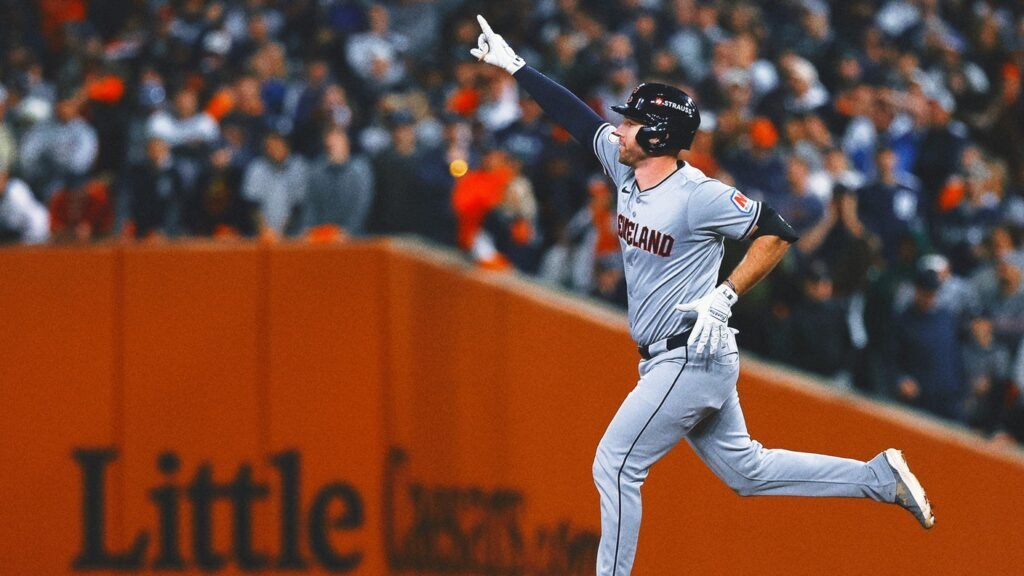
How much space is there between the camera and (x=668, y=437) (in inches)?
244

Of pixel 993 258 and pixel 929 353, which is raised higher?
pixel 993 258

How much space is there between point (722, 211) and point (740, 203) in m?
0.08

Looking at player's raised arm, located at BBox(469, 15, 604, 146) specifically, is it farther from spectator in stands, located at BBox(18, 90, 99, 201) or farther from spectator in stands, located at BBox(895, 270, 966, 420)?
spectator in stands, located at BBox(18, 90, 99, 201)

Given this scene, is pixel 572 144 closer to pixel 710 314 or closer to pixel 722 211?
pixel 722 211

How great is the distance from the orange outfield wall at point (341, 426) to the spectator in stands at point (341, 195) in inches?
102

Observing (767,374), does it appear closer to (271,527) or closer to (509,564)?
(509,564)

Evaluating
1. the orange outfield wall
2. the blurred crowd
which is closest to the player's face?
the orange outfield wall

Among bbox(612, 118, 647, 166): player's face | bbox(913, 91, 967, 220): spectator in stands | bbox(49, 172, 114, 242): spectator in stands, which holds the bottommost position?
bbox(612, 118, 647, 166): player's face

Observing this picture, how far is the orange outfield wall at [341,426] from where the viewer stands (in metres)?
8.42

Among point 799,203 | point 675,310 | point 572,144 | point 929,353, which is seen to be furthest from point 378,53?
point 675,310

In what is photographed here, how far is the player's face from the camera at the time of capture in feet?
20.4

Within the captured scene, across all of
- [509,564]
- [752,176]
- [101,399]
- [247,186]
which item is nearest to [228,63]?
[247,186]

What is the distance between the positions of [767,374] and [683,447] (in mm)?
617

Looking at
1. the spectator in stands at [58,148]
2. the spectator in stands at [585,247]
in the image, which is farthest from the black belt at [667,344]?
the spectator in stands at [58,148]
